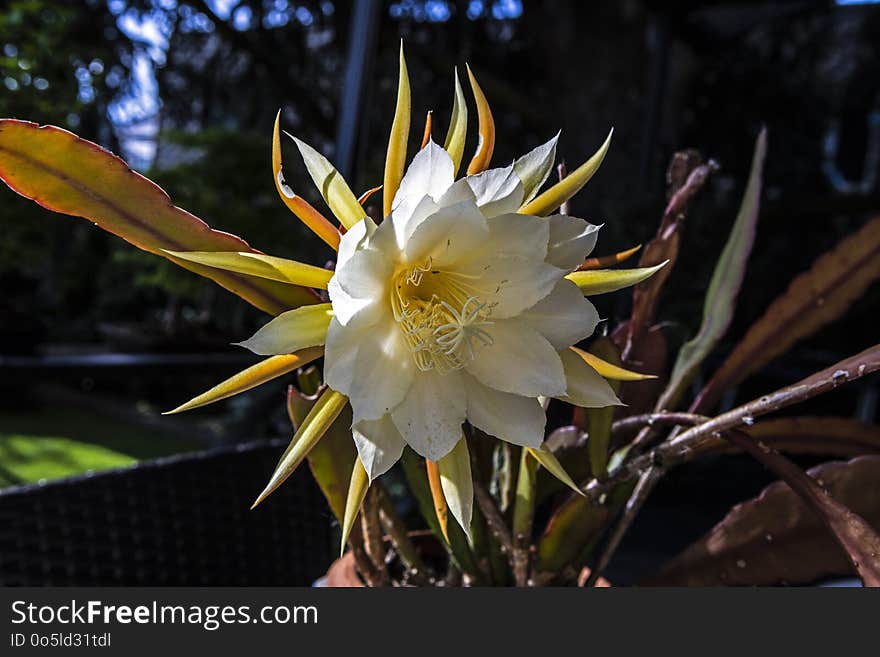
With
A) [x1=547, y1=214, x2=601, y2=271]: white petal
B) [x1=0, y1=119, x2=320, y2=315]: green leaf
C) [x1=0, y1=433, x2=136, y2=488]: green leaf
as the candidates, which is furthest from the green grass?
[x1=547, y1=214, x2=601, y2=271]: white petal

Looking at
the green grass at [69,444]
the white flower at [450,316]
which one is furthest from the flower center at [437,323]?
the green grass at [69,444]

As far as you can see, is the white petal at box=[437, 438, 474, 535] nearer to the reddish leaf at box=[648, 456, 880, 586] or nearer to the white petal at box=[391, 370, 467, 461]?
the white petal at box=[391, 370, 467, 461]

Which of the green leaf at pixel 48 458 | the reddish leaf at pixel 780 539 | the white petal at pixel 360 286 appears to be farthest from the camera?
the green leaf at pixel 48 458

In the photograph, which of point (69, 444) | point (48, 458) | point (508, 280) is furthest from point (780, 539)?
point (69, 444)

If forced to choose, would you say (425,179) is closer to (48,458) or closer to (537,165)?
(537,165)

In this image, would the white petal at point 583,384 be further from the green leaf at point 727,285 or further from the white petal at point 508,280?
the green leaf at point 727,285
